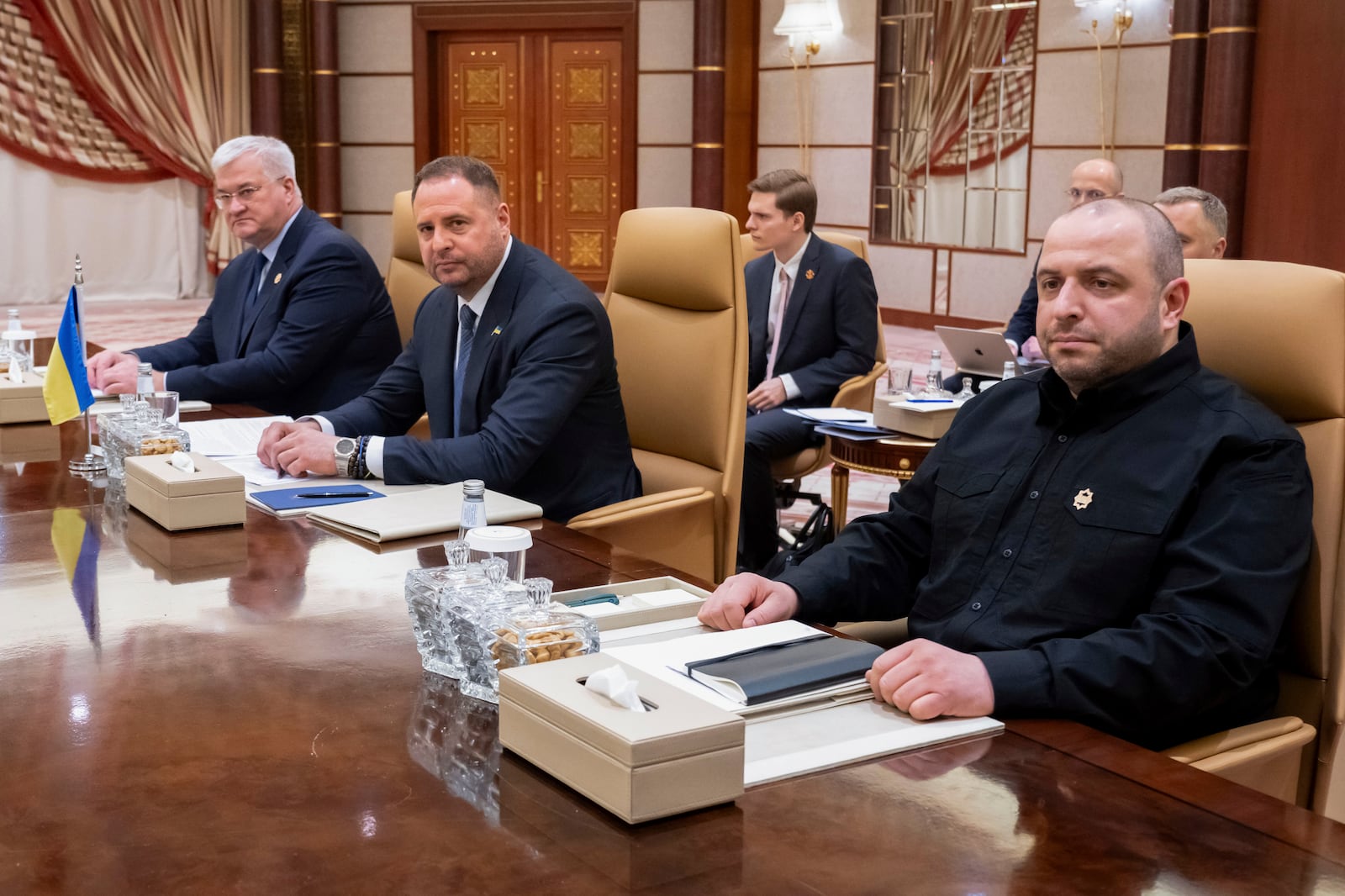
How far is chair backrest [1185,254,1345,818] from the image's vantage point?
1.78m

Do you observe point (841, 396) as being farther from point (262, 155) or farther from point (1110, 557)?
point (1110, 557)

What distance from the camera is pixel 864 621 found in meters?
2.12

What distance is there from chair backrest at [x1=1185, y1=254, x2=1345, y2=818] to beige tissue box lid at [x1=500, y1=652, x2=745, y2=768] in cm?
→ 98

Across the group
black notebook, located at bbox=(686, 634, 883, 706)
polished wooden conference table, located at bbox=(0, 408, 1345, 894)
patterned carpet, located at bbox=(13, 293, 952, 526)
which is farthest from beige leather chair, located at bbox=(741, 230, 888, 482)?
polished wooden conference table, located at bbox=(0, 408, 1345, 894)

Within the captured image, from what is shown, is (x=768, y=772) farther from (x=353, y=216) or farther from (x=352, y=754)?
(x=353, y=216)

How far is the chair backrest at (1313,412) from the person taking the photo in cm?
178

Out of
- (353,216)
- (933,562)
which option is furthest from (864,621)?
(353,216)

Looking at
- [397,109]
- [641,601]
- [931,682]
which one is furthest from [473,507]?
[397,109]

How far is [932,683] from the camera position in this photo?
54.9 inches

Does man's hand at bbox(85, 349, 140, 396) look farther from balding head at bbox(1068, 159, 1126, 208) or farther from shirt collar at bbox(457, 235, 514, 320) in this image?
balding head at bbox(1068, 159, 1126, 208)

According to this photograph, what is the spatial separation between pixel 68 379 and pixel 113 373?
64 centimetres

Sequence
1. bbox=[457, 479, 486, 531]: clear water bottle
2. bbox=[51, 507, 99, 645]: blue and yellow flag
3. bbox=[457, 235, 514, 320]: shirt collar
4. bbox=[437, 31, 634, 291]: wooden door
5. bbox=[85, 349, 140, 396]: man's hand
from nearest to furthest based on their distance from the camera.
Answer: bbox=[457, 479, 486, 531]: clear water bottle, bbox=[51, 507, 99, 645]: blue and yellow flag, bbox=[457, 235, 514, 320]: shirt collar, bbox=[85, 349, 140, 396]: man's hand, bbox=[437, 31, 634, 291]: wooden door

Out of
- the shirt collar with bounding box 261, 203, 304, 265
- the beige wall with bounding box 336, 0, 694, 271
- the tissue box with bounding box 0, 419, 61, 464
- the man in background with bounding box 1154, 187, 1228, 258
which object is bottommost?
the tissue box with bounding box 0, 419, 61, 464

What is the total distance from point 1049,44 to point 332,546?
730 cm
